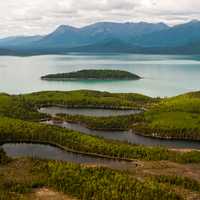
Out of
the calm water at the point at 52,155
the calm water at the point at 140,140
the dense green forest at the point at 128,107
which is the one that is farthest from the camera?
the dense green forest at the point at 128,107

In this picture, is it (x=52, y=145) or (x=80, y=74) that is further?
(x=80, y=74)

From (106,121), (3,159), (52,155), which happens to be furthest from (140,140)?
(3,159)

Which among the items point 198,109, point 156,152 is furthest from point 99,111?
point 156,152

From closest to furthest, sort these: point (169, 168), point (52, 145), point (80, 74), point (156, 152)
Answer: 1. point (169, 168)
2. point (156, 152)
3. point (52, 145)
4. point (80, 74)

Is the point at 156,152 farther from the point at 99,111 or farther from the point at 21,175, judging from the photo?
the point at 99,111

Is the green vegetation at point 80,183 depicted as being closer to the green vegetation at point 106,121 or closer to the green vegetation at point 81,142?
the green vegetation at point 81,142

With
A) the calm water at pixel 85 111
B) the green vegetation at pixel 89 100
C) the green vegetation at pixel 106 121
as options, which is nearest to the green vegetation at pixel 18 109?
the calm water at pixel 85 111

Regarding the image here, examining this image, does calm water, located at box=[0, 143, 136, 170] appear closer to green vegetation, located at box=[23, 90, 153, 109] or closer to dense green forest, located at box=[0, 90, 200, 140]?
dense green forest, located at box=[0, 90, 200, 140]

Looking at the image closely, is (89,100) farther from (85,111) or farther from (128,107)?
(128,107)
